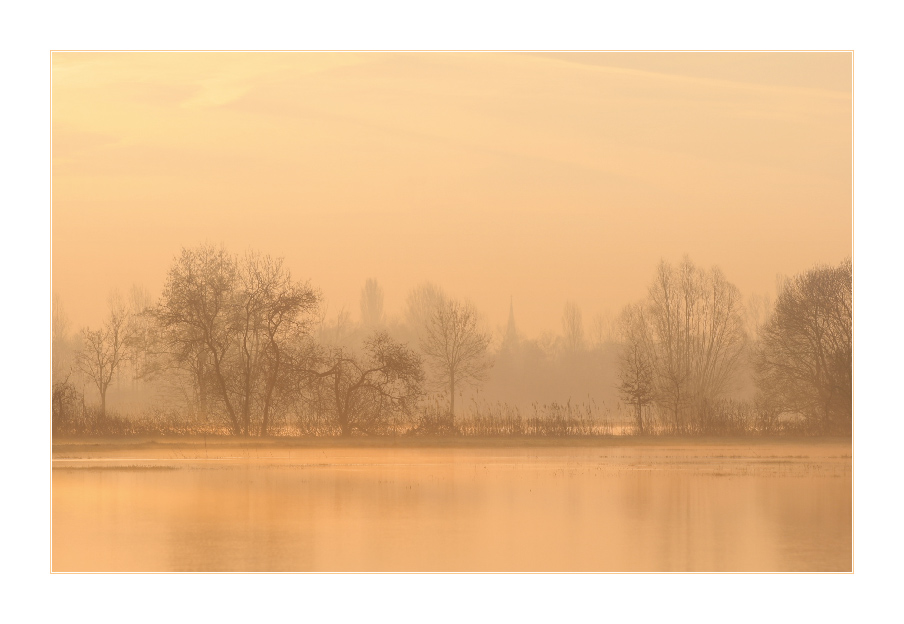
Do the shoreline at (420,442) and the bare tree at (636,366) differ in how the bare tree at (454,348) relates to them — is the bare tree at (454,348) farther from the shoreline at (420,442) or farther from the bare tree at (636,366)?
the bare tree at (636,366)

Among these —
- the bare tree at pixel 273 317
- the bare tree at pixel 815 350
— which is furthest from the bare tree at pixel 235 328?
the bare tree at pixel 815 350

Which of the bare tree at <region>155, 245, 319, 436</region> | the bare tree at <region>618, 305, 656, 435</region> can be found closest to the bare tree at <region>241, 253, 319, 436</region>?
the bare tree at <region>155, 245, 319, 436</region>

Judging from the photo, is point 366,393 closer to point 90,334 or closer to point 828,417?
point 90,334

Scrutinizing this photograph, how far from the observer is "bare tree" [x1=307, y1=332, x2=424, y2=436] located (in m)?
13.7

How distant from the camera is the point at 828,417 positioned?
13.3m

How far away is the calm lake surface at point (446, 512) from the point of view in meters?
7.89

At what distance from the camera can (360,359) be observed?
1397 centimetres

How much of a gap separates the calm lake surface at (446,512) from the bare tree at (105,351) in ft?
3.15

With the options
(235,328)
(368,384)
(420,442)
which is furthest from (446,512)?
(235,328)

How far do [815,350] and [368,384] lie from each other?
658cm

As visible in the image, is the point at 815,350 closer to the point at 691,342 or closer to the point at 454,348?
the point at 691,342
